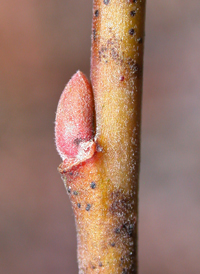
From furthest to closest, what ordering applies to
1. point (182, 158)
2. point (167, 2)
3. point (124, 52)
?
point (182, 158) → point (167, 2) → point (124, 52)

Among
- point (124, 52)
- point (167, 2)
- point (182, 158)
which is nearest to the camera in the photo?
point (124, 52)

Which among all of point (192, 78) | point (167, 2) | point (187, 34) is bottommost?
point (192, 78)

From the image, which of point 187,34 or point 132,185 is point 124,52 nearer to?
point 132,185

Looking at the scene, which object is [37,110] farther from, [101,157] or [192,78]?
[101,157]

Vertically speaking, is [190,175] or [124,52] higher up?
[124,52]

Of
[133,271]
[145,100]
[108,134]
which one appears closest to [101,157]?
[108,134]

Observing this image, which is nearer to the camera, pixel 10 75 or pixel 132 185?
pixel 132 185
